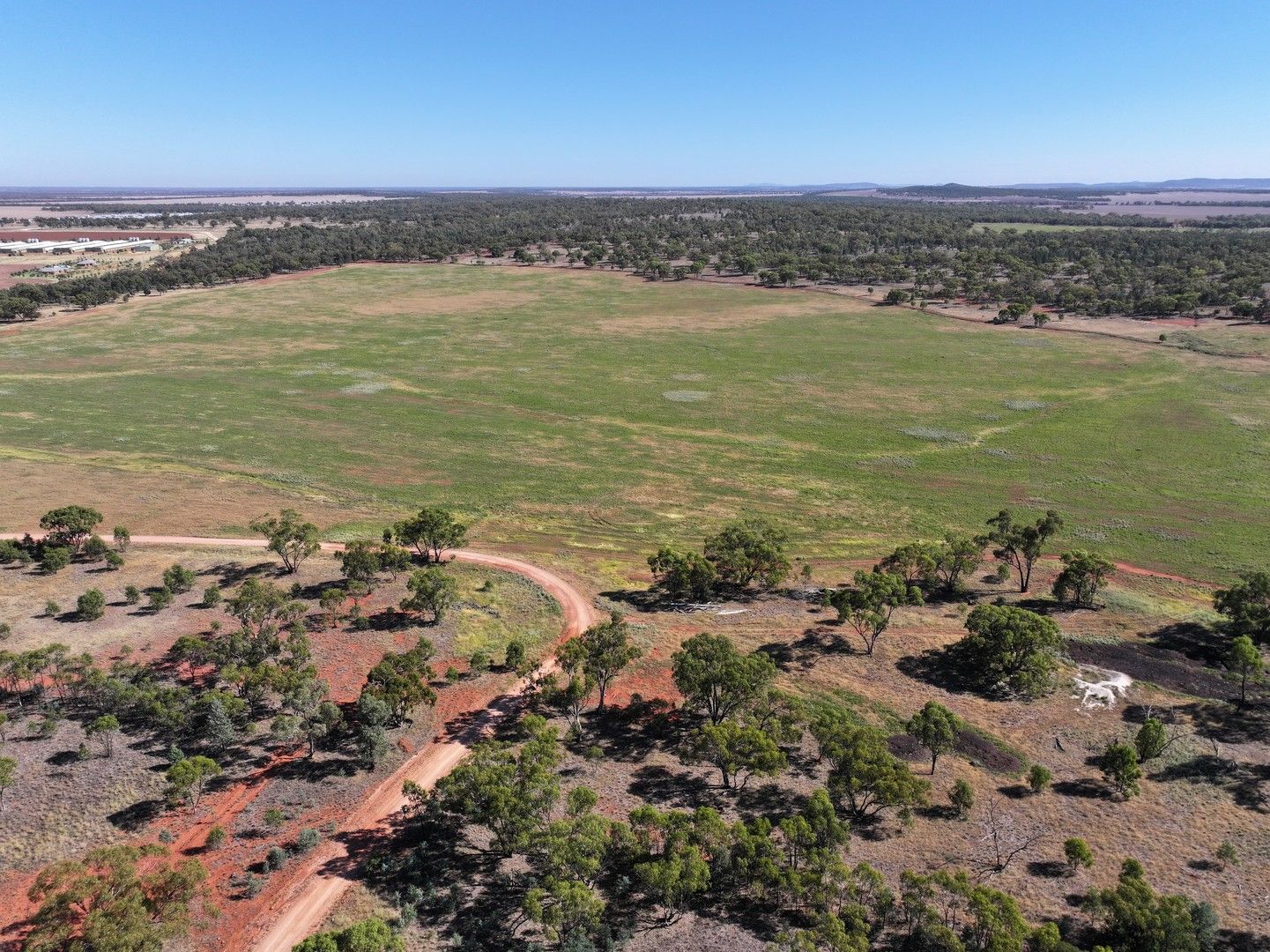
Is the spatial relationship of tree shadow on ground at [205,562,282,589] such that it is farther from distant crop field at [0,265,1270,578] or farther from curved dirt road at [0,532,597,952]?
curved dirt road at [0,532,597,952]

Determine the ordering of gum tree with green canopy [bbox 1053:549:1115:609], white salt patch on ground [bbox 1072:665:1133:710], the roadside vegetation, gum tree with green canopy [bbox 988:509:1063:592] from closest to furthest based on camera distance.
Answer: the roadside vegetation
white salt patch on ground [bbox 1072:665:1133:710]
gum tree with green canopy [bbox 1053:549:1115:609]
gum tree with green canopy [bbox 988:509:1063:592]

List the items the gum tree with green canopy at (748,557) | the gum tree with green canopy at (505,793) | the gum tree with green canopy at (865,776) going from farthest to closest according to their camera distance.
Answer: the gum tree with green canopy at (748,557), the gum tree with green canopy at (865,776), the gum tree with green canopy at (505,793)

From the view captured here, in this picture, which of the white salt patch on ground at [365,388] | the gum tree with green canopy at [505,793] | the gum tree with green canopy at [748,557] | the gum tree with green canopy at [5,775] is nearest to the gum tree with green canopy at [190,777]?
the gum tree with green canopy at [5,775]

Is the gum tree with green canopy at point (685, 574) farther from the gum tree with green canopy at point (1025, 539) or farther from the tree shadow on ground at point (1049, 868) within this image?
Answer: the tree shadow on ground at point (1049, 868)

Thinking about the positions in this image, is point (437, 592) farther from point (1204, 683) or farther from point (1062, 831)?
point (1204, 683)

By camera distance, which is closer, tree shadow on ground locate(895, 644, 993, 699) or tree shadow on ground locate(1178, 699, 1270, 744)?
tree shadow on ground locate(1178, 699, 1270, 744)

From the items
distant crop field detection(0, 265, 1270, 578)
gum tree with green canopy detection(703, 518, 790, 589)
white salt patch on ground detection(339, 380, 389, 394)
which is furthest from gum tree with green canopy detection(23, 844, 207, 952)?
white salt patch on ground detection(339, 380, 389, 394)

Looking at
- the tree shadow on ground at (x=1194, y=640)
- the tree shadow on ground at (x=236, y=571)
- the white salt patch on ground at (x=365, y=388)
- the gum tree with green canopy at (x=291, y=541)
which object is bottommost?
the tree shadow on ground at (x=1194, y=640)
